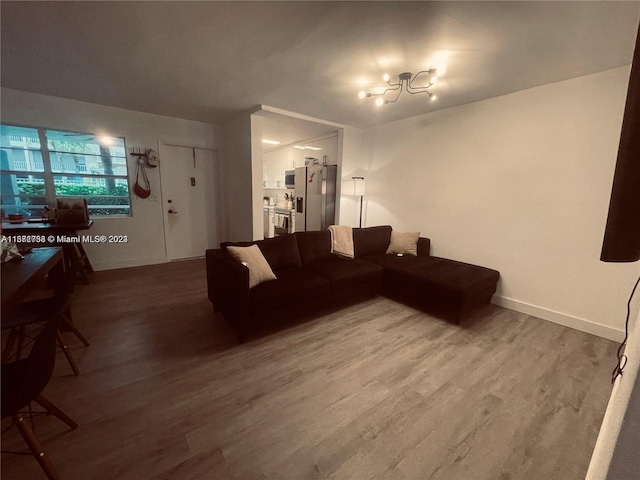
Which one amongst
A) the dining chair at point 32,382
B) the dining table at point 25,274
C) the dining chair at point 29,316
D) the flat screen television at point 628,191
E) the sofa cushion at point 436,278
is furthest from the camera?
the sofa cushion at point 436,278

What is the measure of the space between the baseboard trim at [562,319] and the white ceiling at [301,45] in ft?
8.05

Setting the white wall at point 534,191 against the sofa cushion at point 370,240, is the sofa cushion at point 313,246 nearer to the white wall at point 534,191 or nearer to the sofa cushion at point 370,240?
the sofa cushion at point 370,240

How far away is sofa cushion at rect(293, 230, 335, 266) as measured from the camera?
3154 mm

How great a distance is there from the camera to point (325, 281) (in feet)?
8.75

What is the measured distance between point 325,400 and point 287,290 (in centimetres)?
99

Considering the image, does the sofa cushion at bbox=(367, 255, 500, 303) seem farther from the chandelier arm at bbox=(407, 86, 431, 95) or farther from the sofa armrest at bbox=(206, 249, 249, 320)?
the chandelier arm at bbox=(407, 86, 431, 95)

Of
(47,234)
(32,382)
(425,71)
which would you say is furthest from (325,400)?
(47,234)

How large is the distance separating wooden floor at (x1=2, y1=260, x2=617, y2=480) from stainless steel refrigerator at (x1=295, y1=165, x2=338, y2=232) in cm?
262

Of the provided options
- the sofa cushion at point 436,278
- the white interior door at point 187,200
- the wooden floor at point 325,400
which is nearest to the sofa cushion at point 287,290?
the wooden floor at point 325,400

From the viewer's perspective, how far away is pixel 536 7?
5.21ft

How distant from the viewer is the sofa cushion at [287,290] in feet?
7.34

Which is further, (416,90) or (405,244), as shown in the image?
(405,244)

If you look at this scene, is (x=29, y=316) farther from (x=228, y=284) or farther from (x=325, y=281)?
(x=325, y=281)

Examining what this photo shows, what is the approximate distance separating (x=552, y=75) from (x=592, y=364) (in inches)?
107
